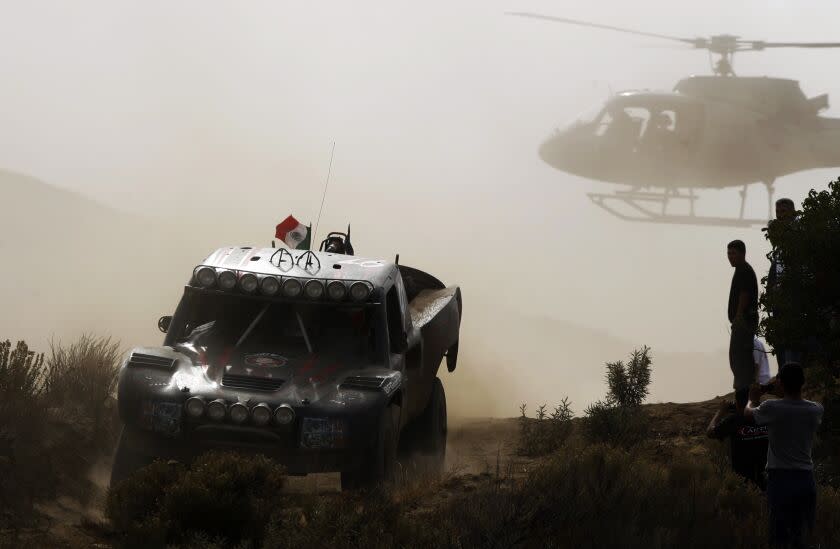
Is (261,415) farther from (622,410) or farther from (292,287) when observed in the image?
(622,410)

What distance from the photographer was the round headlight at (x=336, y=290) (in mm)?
9516

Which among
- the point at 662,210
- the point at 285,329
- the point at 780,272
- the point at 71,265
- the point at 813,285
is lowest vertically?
the point at 285,329

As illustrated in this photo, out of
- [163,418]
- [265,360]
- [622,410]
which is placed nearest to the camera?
[163,418]

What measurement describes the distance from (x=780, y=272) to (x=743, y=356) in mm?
961

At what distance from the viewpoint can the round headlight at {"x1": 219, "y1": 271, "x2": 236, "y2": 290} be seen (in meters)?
9.52

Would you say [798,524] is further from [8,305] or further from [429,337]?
[8,305]

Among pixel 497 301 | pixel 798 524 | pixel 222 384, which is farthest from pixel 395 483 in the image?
pixel 497 301

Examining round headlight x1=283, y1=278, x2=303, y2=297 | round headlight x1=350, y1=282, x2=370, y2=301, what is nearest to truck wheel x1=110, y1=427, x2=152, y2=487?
round headlight x1=283, y1=278, x2=303, y2=297

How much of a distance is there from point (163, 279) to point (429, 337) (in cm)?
4462

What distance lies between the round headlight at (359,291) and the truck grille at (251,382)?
97 cm

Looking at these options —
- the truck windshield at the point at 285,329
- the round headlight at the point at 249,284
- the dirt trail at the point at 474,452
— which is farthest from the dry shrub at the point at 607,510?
the round headlight at the point at 249,284

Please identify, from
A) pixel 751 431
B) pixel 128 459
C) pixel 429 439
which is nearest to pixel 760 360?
pixel 751 431

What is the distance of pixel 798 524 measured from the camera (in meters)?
7.03

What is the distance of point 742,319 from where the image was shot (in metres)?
10.5
